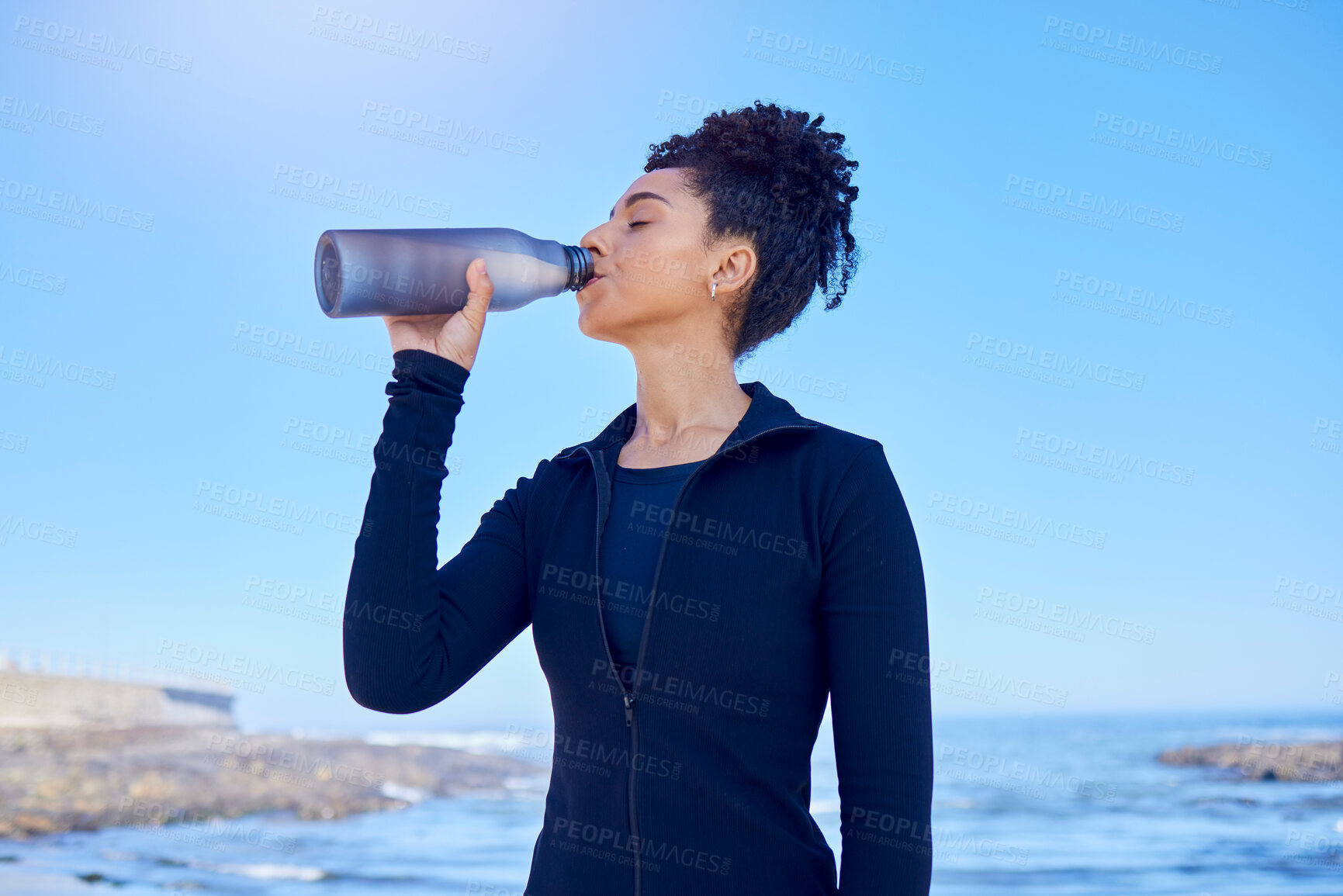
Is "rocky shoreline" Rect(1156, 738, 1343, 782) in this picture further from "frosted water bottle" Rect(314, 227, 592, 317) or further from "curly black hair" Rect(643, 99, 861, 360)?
"frosted water bottle" Rect(314, 227, 592, 317)

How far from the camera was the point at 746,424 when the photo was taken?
1.42 metres

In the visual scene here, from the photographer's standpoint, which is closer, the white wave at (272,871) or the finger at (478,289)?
the finger at (478,289)

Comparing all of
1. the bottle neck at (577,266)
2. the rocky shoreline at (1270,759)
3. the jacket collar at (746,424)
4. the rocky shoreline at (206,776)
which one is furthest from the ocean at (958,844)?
the bottle neck at (577,266)

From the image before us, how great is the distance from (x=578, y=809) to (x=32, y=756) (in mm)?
12979

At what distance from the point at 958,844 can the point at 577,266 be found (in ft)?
29.8

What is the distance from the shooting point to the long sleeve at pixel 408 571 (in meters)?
1.29

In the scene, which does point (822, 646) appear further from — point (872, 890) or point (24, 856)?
point (24, 856)

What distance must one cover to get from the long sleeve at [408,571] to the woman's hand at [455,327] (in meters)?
0.03

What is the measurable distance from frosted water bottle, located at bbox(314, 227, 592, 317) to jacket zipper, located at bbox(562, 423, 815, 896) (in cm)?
32

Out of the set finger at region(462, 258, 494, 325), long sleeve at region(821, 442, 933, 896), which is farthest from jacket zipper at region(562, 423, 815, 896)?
finger at region(462, 258, 494, 325)

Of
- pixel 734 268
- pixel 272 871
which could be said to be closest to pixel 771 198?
pixel 734 268

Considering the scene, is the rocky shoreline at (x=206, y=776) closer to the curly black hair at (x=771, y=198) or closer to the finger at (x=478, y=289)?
the finger at (x=478, y=289)

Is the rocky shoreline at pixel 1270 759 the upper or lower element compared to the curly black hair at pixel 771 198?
lower

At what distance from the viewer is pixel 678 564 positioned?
4.27 feet
